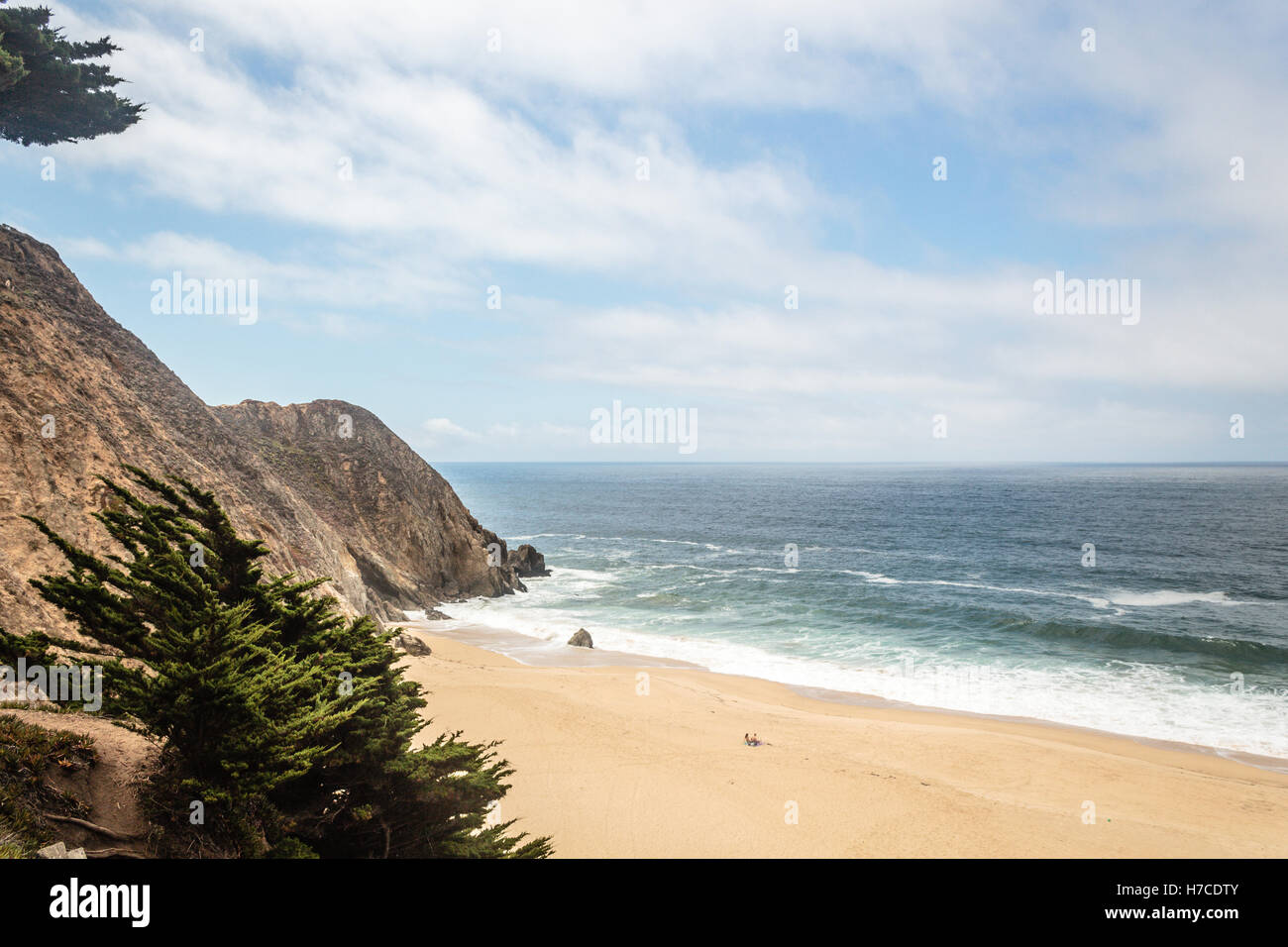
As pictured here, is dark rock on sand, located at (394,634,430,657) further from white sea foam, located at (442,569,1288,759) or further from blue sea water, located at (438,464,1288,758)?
blue sea water, located at (438,464,1288,758)

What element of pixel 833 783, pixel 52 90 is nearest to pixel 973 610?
pixel 833 783

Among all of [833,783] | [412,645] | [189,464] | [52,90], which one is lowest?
[833,783]

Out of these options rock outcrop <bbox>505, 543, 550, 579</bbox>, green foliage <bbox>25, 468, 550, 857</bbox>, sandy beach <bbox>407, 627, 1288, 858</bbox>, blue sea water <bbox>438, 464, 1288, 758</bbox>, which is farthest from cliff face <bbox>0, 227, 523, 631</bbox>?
sandy beach <bbox>407, 627, 1288, 858</bbox>

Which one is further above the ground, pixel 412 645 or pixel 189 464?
pixel 189 464

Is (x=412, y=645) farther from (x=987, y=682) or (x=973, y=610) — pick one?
(x=973, y=610)

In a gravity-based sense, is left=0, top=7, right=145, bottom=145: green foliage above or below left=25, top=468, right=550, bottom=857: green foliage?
above

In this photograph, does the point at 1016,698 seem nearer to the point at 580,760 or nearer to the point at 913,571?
the point at 580,760

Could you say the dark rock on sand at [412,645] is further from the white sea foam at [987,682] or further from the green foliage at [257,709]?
the green foliage at [257,709]
